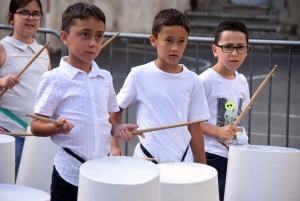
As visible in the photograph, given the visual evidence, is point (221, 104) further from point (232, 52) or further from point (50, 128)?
point (50, 128)

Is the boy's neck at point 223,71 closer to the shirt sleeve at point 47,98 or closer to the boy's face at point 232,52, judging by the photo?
the boy's face at point 232,52

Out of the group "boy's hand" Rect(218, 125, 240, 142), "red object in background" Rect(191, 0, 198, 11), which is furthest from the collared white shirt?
"red object in background" Rect(191, 0, 198, 11)

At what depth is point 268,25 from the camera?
1503cm

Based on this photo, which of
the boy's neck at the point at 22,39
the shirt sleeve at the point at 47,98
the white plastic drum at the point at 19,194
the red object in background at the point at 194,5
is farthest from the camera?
the red object in background at the point at 194,5

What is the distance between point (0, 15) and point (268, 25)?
642cm

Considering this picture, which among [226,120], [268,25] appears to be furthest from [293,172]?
[268,25]

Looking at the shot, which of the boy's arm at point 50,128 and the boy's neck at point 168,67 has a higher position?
the boy's neck at point 168,67

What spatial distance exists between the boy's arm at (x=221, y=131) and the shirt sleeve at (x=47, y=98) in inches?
38.2

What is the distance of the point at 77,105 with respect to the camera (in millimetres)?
2322

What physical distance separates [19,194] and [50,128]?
9.6 inches

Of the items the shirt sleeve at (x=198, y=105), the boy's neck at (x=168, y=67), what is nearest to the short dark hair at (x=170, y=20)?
the boy's neck at (x=168, y=67)

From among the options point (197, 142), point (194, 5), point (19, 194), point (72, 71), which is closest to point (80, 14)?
point (72, 71)

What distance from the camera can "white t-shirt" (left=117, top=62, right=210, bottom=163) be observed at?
278 centimetres

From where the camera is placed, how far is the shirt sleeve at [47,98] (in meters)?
2.29
